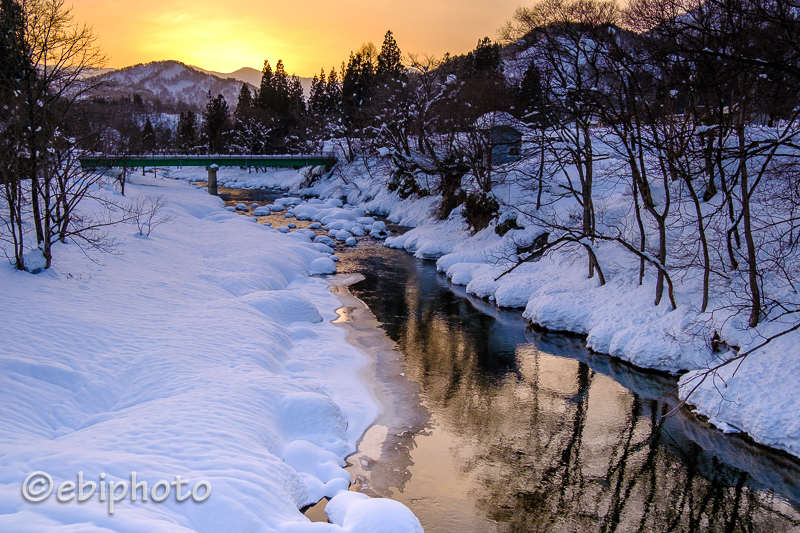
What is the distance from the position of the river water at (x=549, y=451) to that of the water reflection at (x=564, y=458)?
3 centimetres

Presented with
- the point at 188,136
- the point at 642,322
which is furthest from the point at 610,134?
the point at 188,136

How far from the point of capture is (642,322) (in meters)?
15.9

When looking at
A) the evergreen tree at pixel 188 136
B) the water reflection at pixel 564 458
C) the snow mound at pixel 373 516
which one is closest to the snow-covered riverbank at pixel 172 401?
the snow mound at pixel 373 516

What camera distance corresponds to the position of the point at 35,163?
14719 mm

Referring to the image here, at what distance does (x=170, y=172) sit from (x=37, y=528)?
94240 millimetres

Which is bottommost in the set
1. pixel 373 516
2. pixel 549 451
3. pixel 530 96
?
pixel 549 451

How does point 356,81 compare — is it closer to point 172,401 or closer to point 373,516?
point 172,401

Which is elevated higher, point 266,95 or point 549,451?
point 266,95

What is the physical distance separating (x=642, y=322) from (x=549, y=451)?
7126mm

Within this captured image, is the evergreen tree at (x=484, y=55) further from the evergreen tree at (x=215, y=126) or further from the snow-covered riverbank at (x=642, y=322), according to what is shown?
the evergreen tree at (x=215, y=126)

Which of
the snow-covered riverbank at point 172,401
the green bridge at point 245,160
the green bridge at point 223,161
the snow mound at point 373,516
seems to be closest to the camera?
the snow-covered riverbank at point 172,401

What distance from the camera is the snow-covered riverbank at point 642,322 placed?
11.1 meters

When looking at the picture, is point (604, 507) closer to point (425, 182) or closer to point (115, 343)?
point (115, 343)

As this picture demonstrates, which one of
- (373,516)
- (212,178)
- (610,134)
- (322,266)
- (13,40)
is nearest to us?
(373,516)
